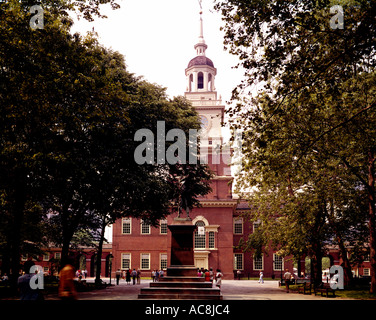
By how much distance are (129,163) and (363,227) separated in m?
16.1

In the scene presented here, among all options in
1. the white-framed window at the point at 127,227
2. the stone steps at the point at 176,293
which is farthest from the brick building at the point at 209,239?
the stone steps at the point at 176,293

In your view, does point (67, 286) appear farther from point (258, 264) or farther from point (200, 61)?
point (200, 61)

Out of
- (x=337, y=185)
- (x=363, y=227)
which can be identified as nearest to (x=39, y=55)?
(x=337, y=185)

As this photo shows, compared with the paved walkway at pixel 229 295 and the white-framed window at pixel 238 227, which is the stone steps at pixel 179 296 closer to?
the paved walkway at pixel 229 295

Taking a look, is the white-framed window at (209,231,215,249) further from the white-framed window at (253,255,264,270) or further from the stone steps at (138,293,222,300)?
the stone steps at (138,293,222,300)

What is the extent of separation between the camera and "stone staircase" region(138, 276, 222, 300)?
15898mm

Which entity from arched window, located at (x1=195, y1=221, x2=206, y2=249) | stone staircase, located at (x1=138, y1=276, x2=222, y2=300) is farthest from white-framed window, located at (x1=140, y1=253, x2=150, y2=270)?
stone staircase, located at (x1=138, y1=276, x2=222, y2=300)

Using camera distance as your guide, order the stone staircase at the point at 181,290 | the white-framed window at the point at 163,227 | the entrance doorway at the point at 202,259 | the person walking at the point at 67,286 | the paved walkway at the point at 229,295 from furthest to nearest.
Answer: the white-framed window at the point at 163,227, the entrance doorway at the point at 202,259, the paved walkway at the point at 229,295, the stone staircase at the point at 181,290, the person walking at the point at 67,286

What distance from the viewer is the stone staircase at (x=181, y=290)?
15.9 m

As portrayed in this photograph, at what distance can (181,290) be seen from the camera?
1625 cm

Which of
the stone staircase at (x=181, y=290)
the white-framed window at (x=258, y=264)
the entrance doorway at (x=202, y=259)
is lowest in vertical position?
the white-framed window at (x=258, y=264)

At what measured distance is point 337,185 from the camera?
20.5 metres

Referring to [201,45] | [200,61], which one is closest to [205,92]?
[200,61]
